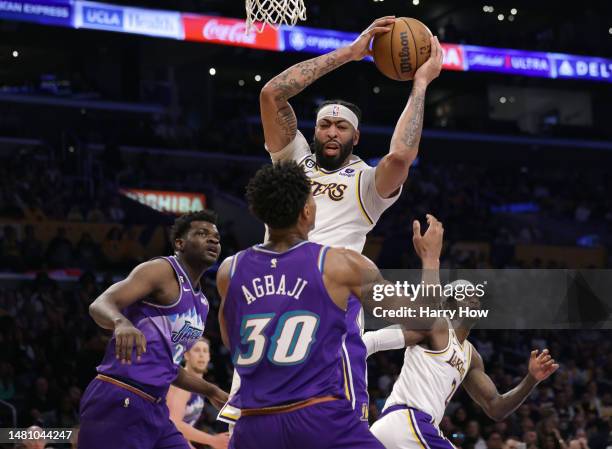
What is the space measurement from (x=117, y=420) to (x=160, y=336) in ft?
1.57

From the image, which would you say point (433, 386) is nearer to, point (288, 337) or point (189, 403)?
point (189, 403)

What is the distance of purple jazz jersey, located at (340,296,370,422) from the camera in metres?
4.34

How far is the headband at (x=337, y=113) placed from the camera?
5074mm

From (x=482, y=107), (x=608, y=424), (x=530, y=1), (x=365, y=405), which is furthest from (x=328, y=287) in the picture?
(x=482, y=107)

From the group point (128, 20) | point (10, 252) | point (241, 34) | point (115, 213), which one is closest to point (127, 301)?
point (10, 252)

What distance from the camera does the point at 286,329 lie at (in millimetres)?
3588

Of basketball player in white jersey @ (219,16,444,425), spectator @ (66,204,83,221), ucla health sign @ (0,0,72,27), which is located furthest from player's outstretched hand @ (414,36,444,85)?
ucla health sign @ (0,0,72,27)

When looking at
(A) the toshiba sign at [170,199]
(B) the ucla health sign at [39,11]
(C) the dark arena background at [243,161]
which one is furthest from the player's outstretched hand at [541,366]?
(B) the ucla health sign at [39,11]

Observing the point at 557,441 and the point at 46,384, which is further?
the point at 46,384

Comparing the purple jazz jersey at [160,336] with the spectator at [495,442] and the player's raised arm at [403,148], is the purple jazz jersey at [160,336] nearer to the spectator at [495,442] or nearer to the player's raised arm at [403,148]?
the player's raised arm at [403,148]

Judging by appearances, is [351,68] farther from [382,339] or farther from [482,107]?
[382,339]

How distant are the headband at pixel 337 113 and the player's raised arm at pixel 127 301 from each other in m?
1.15

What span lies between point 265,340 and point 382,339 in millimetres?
2066

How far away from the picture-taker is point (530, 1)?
95.2ft
